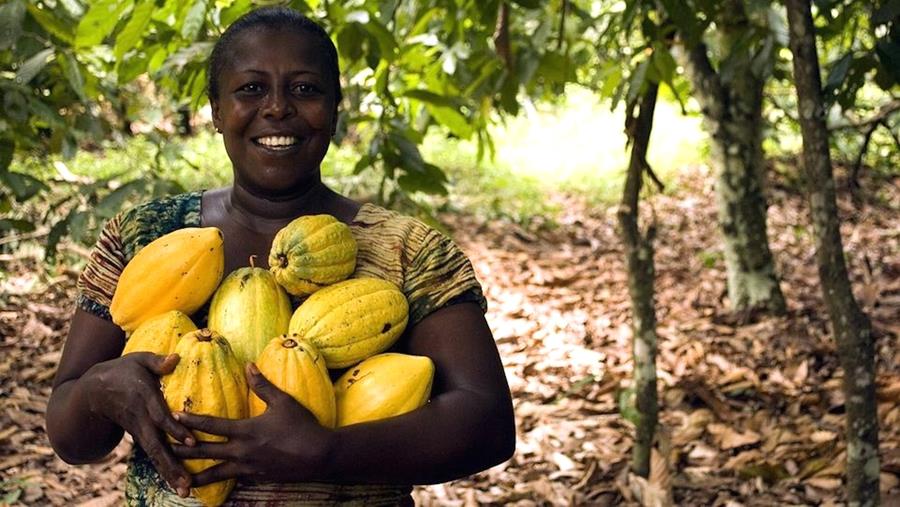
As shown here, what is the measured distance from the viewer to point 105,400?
1256mm

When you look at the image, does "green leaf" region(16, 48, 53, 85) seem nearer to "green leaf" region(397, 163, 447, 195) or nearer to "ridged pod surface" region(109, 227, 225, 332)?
"green leaf" region(397, 163, 447, 195)

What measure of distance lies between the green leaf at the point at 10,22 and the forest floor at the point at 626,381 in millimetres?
1397

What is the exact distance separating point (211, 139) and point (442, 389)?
8848 millimetres

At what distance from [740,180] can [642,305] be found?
1824mm

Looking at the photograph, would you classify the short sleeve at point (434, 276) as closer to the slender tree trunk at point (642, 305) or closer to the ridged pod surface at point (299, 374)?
the ridged pod surface at point (299, 374)

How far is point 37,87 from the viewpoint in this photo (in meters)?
3.28

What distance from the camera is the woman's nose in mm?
1438

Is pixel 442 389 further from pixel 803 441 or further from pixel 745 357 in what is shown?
pixel 745 357

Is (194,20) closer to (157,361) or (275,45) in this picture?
(275,45)

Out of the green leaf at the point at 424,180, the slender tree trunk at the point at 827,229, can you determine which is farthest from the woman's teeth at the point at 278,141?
the slender tree trunk at the point at 827,229

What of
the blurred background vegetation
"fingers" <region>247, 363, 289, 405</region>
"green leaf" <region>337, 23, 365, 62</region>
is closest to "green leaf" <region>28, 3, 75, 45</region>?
the blurred background vegetation

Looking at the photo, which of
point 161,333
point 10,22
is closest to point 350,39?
point 10,22

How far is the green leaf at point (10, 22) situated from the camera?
2166 millimetres

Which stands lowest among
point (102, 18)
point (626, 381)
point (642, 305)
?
point (626, 381)
